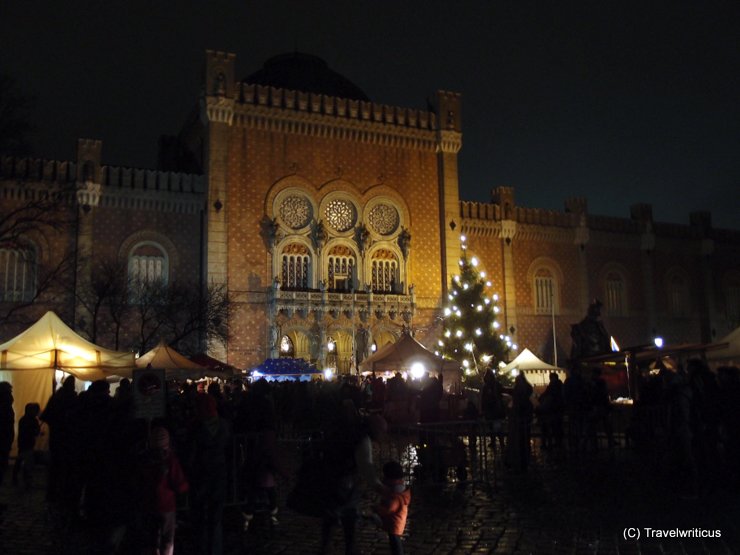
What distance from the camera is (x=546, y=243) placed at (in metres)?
43.6

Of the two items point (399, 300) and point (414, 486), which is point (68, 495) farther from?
point (399, 300)

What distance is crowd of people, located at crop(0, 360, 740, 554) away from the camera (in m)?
6.67

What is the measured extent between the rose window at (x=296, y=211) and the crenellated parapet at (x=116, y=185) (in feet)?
13.6

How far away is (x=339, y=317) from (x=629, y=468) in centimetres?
2326

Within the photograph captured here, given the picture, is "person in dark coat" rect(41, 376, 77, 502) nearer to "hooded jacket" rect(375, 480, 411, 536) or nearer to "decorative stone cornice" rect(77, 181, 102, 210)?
"hooded jacket" rect(375, 480, 411, 536)

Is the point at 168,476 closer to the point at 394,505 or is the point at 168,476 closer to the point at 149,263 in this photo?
the point at 394,505

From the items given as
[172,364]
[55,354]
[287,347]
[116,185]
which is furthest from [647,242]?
[55,354]

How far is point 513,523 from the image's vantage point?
345 inches

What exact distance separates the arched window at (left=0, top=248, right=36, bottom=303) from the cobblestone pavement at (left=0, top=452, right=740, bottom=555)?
22460 millimetres

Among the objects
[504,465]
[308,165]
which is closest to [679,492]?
[504,465]

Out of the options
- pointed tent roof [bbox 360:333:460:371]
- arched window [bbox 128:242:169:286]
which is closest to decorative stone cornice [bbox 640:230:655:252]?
pointed tent roof [bbox 360:333:460:371]

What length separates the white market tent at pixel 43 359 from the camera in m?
15.9

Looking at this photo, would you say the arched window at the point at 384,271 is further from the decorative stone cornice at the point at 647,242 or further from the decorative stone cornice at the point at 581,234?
the decorative stone cornice at the point at 647,242

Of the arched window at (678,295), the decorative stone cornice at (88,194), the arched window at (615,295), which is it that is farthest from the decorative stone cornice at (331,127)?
the arched window at (678,295)
